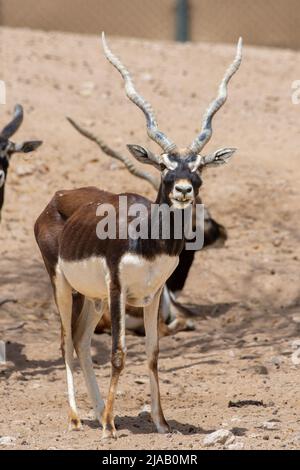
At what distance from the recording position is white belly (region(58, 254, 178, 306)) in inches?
289

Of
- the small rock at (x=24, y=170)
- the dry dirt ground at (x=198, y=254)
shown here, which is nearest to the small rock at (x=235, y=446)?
the dry dirt ground at (x=198, y=254)

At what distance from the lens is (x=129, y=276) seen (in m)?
7.35

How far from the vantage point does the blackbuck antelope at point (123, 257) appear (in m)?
7.32

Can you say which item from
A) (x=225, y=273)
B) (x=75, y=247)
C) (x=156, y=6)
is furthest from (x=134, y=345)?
(x=156, y=6)

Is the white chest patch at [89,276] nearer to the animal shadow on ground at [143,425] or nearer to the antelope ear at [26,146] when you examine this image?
the animal shadow on ground at [143,425]

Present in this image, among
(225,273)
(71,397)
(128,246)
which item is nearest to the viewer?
(128,246)

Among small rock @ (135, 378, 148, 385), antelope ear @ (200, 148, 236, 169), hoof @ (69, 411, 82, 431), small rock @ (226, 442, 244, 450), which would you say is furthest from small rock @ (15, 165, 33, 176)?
small rock @ (226, 442, 244, 450)

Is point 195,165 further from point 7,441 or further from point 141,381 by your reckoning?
point 141,381

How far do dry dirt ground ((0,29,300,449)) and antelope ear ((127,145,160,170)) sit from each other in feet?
5.42

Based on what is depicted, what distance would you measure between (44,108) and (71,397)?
26.0ft

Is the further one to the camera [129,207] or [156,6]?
[156,6]

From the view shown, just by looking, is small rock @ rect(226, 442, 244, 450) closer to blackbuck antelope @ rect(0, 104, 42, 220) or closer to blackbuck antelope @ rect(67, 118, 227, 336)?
blackbuck antelope @ rect(67, 118, 227, 336)

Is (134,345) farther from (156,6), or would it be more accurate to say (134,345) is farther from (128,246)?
(156,6)

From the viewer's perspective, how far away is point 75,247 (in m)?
7.78
